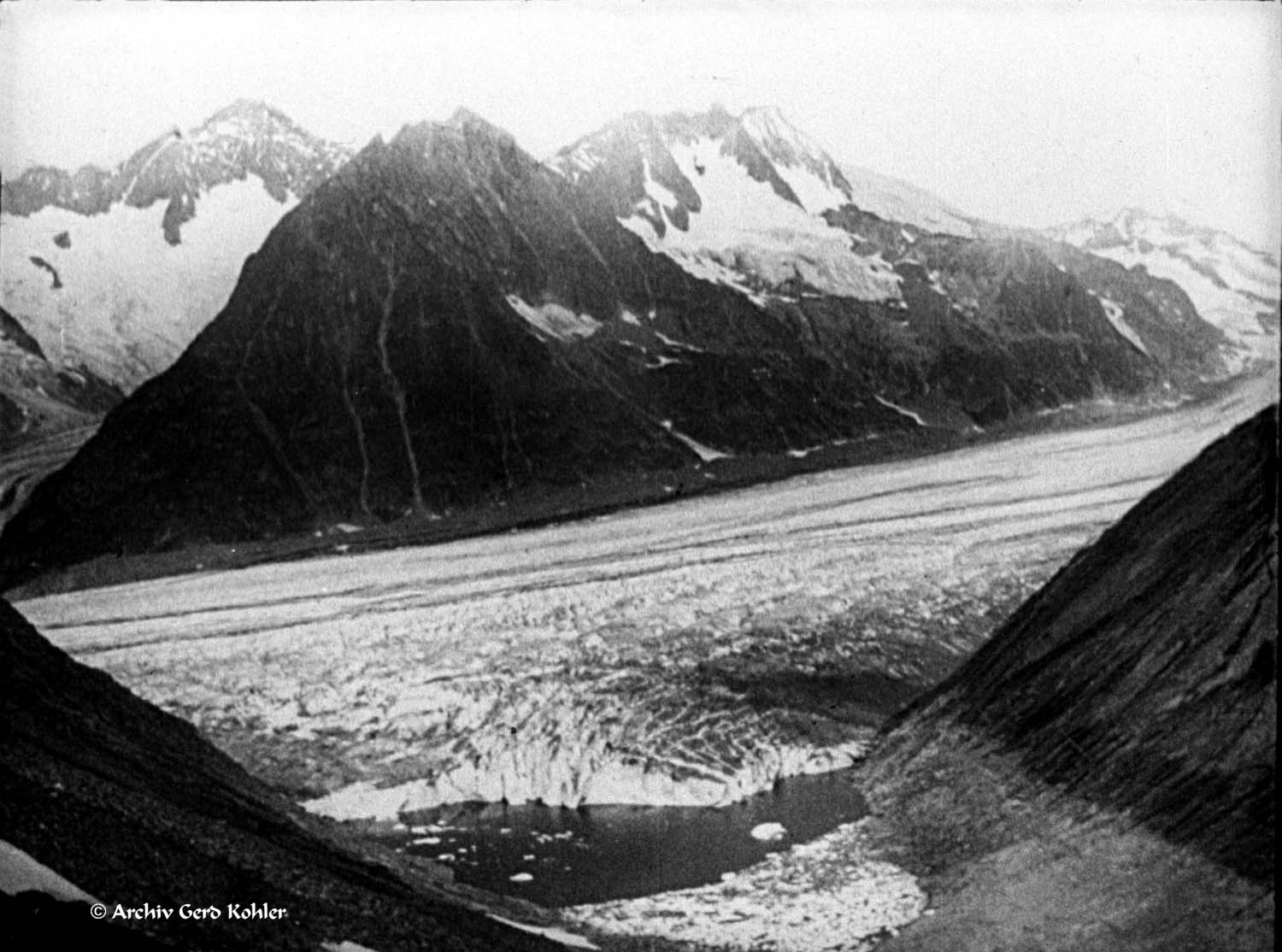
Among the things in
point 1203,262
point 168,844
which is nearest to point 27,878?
point 168,844

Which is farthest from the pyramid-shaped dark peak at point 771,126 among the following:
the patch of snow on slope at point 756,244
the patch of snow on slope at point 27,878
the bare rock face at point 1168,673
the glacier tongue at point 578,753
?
the patch of snow on slope at point 27,878

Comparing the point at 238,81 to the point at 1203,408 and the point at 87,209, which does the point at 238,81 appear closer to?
the point at 87,209

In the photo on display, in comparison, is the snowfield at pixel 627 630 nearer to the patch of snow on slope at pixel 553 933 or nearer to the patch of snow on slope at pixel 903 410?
the patch of snow on slope at pixel 903 410

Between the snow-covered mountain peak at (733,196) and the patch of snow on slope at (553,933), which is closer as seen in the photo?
the patch of snow on slope at (553,933)

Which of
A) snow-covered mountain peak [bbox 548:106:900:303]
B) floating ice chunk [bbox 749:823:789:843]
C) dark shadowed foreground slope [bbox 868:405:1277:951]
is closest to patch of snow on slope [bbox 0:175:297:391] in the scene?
snow-covered mountain peak [bbox 548:106:900:303]

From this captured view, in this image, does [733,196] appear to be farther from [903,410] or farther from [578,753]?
[578,753]

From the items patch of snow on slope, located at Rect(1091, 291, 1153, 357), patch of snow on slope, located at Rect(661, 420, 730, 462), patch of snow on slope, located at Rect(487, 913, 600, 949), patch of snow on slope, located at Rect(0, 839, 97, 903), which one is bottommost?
patch of snow on slope, located at Rect(487, 913, 600, 949)

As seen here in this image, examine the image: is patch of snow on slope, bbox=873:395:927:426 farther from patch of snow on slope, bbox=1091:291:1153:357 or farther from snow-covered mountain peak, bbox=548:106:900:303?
patch of snow on slope, bbox=1091:291:1153:357
